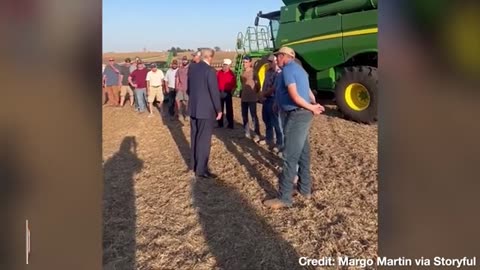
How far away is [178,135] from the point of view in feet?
29.4

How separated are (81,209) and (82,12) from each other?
17.1 inches

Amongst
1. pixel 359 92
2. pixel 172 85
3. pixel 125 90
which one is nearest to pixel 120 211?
pixel 359 92

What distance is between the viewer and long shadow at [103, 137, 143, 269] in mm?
3410

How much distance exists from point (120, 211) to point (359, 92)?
19.9 feet

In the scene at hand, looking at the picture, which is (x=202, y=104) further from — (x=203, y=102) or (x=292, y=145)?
(x=292, y=145)

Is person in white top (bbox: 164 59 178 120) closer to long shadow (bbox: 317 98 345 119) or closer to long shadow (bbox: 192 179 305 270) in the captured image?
long shadow (bbox: 317 98 345 119)

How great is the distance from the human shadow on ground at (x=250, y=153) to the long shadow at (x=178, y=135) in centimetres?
65

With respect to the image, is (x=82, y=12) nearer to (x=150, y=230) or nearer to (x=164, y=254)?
(x=164, y=254)

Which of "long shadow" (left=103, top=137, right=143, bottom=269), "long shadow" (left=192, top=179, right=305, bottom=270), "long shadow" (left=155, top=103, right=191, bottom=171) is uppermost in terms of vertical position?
"long shadow" (left=155, top=103, right=191, bottom=171)

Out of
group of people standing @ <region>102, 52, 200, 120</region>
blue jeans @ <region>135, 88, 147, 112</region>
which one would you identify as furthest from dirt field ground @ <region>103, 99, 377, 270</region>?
blue jeans @ <region>135, 88, 147, 112</region>

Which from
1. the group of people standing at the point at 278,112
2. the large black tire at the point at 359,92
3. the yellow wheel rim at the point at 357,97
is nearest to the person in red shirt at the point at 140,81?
the group of people standing at the point at 278,112

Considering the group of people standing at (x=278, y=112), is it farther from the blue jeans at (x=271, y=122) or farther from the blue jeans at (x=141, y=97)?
the blue jeans at (x=141, y=97)

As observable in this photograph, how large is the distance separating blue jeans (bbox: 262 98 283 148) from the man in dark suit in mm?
1475

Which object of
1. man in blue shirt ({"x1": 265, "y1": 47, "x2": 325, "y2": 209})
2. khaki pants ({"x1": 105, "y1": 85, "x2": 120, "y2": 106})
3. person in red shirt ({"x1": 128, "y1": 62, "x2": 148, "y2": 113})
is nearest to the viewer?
man in blue shirt ({"x1": 265, "y1": 47, "x2": 325, "y2": 209})
